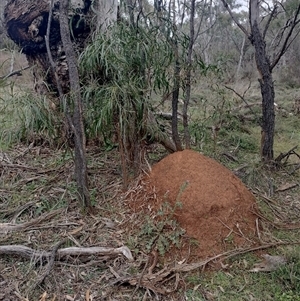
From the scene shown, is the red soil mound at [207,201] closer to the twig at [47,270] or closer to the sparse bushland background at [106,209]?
the sparse bushland background at [106,209]

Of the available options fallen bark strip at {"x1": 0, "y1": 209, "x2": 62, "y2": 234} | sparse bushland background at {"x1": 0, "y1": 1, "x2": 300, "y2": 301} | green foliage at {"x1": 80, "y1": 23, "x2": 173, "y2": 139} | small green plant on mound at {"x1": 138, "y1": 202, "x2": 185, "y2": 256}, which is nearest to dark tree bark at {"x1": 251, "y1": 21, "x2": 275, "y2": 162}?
sparse bushland background at {"x1": 0, "y1": 1, "x2": 300, "y2": 301}

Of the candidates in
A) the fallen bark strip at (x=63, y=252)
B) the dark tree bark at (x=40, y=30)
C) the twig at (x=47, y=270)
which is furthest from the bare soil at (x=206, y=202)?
the dark tree bark at (x=40, y=30)

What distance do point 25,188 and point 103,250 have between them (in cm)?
109

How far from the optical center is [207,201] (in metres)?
2.39

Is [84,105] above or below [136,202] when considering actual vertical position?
above

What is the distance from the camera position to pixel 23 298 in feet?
6.16

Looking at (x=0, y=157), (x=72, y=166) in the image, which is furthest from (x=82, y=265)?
(x=0, y=157)

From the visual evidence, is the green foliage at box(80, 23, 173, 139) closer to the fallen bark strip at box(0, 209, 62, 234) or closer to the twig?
the fallen bark strip at box(0, 209, 62, 234)

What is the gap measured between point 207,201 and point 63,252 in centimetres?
96

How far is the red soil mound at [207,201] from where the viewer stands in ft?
7.56

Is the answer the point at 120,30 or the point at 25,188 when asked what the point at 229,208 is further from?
the point at 25,188

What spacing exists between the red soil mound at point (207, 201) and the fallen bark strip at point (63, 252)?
0.43 metres

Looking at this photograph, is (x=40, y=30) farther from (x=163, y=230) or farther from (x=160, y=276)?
(x=160, y=276)

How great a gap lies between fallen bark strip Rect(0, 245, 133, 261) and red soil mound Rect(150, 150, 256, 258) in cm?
43
